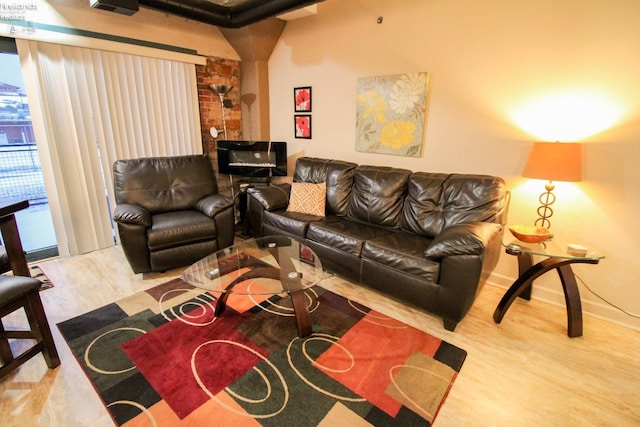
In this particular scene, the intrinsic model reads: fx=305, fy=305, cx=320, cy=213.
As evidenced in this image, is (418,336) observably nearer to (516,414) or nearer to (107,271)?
(516,414)

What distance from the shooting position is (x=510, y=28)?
2.38 metres

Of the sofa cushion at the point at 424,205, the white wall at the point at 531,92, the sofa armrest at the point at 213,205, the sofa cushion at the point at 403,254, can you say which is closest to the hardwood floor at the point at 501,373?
the sofa cushion at the point at 403,254

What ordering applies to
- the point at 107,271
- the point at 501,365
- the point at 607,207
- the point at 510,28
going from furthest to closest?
the point at 107,271 < the point at 510,28 < the point at 607,207 < the point at 501,365

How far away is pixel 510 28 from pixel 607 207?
153 cm

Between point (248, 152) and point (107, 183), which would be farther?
point (248, 152)

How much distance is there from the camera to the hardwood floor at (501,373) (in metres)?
1.51

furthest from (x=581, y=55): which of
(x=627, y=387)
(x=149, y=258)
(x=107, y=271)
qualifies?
(x=107, y=271)

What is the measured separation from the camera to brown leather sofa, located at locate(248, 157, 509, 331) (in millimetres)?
2053

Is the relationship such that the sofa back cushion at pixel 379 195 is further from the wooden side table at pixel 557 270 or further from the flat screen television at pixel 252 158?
the flat screen television at pixel 252 158

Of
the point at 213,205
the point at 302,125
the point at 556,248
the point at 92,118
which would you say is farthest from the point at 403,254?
the point at 92,118

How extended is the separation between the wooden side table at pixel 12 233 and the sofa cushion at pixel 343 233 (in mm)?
2023

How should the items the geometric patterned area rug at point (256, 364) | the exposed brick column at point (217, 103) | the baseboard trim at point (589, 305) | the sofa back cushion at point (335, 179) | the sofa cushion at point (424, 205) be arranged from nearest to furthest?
the geometric patterned area rug at point (256, 364) < the baseboard trim at point (589, 305) < the sofa cushion at point (424, 205) < the sofa back cushion at point (335, 179) < the exposed brick column at point (217, 103)

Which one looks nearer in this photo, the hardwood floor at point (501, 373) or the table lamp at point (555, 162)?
the hardwood floor at point (501, 373)

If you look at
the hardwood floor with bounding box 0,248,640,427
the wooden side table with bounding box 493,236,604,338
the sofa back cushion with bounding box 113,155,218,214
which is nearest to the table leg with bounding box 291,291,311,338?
the hardwood floor with bounding box 0,248,640,427
